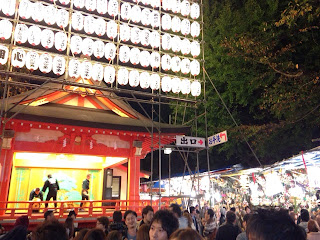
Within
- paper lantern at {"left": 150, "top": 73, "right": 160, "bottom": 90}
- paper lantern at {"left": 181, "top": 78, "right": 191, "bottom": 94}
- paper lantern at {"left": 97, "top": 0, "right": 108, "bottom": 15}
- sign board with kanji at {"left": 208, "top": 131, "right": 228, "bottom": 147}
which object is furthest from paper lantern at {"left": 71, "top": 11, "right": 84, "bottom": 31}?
sign board with kanji at {"left": 208, "top": 131, "right": 228, "bottom": 147}

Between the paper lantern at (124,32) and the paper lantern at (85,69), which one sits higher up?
the paper lantern at (124,32)

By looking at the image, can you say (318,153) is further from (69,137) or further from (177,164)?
(177,164)

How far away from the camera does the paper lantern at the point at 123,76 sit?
1146 cm

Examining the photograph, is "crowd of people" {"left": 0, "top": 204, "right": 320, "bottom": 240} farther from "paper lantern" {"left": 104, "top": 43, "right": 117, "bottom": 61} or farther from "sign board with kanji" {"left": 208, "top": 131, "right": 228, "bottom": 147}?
"paper lantern" {"left": 104, "top": 43, "right": 117, "bottom": 61}

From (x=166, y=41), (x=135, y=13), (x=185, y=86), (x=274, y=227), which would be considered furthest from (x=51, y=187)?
(x=274, y=227)

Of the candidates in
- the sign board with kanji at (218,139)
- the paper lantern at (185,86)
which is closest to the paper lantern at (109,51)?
the paper lantern at (185,86)

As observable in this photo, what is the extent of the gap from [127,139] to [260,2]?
13.9 m

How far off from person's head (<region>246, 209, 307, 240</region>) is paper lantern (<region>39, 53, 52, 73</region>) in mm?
10281

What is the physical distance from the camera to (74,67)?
1082 cm

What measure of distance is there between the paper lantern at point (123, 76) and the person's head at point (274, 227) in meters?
10.0

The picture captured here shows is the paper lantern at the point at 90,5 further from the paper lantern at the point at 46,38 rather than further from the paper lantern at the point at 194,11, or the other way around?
the paper lantern at the point at 194,11

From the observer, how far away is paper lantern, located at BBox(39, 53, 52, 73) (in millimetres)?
10289

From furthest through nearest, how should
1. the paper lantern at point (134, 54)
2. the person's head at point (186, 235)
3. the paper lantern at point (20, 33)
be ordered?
1. the paper lantern at point (134, 54)
2. the paper lantern at point (20, 33)
3. the person's head at point (186, 235)

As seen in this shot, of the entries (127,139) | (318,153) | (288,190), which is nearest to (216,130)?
(288,190)
